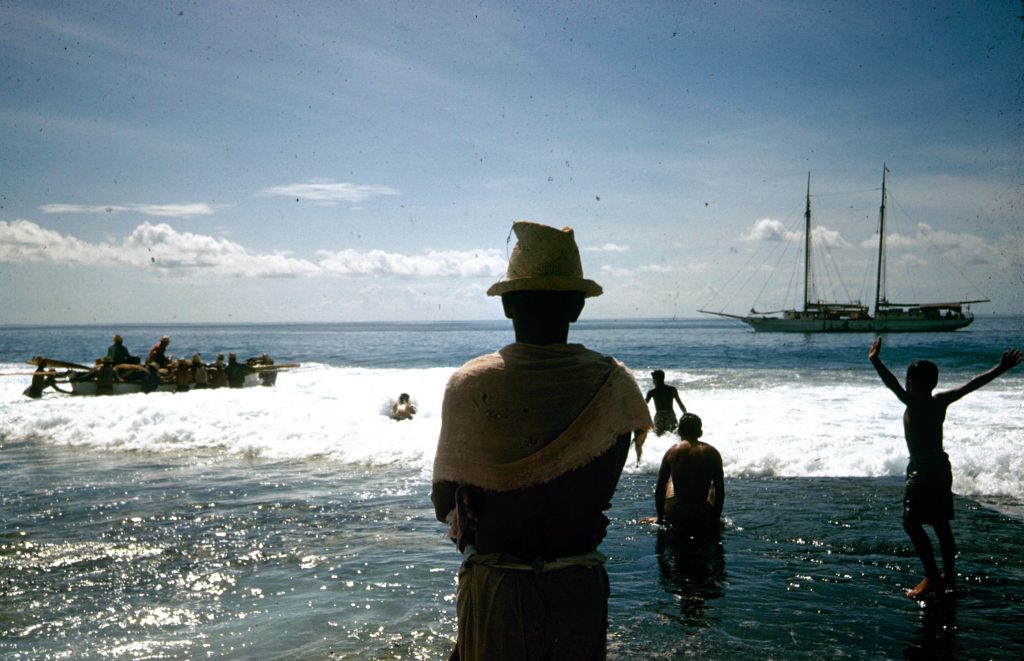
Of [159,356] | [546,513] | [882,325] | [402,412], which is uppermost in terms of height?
[882,325]

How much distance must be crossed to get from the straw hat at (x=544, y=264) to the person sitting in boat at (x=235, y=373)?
24.3 meters

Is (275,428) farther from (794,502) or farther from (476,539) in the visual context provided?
(476,539)

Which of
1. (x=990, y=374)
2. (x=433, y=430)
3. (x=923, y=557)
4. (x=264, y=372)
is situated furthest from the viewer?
(x=264, y=372)

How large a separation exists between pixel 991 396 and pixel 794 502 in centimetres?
1623

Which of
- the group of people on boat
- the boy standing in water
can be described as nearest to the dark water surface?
the boy standing in water

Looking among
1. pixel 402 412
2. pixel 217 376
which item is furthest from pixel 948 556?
pixel 217 376

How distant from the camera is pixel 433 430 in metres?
15.0

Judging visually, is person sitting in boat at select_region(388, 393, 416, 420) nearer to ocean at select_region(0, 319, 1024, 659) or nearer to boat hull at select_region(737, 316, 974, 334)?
ocean at select_region(0, 319, 1024, 659)

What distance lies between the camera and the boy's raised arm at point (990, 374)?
5.03 m

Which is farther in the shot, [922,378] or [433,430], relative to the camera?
[433,430]

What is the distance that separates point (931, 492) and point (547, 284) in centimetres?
483

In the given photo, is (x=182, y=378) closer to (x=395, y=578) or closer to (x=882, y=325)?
(x=395, y=578)

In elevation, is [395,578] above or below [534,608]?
below

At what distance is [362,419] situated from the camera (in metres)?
16.3
